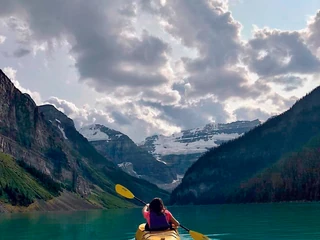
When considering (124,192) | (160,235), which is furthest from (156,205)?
(124,192)

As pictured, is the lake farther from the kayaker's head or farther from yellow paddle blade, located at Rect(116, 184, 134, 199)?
the kayaker's head

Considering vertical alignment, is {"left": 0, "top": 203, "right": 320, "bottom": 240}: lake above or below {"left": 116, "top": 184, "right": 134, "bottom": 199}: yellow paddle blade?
below

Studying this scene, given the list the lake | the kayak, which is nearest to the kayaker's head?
the kayak

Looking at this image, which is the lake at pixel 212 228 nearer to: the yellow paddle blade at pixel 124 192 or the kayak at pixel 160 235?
the yellow paddle blade at pixel 124 192

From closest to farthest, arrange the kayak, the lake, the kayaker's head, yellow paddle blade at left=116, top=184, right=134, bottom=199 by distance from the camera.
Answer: the kayak < the kayaker's head < yellow paddle blade at left=116, top=184, right=134, bottom=199 < the lake

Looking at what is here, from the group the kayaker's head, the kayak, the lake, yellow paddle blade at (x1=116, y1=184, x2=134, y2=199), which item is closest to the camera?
the kayak

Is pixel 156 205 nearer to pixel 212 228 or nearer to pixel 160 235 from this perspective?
pixel 160 235

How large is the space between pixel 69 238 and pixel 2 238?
29.4 feet

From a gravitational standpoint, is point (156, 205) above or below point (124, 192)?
below

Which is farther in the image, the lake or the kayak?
the lake

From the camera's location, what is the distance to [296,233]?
55594 millimetres

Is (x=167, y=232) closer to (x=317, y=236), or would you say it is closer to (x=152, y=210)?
(x=152, y=210)

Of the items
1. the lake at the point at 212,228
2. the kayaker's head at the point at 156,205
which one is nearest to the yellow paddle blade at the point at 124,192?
the kayaker's head at the point at 156,205

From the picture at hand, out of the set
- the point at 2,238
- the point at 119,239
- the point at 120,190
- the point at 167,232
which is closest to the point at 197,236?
the point at 167,232
